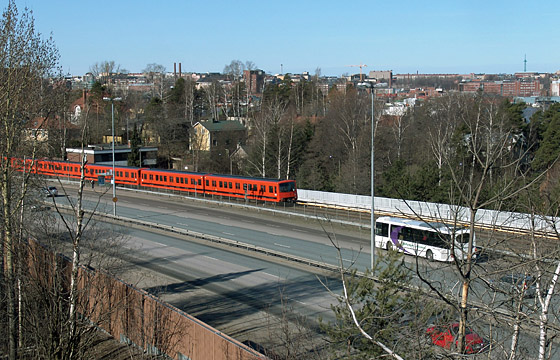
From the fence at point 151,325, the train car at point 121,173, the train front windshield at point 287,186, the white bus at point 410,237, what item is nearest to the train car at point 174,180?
the train car at point 121,173

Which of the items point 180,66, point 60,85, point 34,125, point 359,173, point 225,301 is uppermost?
point 180,66

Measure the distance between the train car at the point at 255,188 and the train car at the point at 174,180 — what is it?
1.56 m

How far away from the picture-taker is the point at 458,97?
51656 millimetres

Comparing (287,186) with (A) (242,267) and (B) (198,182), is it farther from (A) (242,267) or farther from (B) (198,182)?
(A) (242,267)

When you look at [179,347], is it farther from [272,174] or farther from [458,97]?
[458,97]

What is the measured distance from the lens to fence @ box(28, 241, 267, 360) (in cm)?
1124

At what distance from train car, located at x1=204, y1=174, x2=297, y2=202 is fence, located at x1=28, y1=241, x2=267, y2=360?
2243cm

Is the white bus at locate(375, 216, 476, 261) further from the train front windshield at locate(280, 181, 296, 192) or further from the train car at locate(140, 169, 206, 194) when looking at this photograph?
the train car at locate(140, 169, 206, 194)

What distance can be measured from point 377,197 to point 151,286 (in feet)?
64.0

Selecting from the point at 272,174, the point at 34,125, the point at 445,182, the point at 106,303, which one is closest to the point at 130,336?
the point at 106,303

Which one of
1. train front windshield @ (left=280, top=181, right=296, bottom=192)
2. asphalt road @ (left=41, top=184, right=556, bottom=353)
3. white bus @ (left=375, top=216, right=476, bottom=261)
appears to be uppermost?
train front windshield @ (left=280, top=181, right=296, bottom=192)

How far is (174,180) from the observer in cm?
4391

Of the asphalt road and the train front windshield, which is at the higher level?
the train front windshield

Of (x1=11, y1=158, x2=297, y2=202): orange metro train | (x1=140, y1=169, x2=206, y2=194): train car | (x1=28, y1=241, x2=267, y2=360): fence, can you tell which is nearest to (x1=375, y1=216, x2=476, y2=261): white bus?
(x1=28, y1=241, x2=267, y2=360): fence
